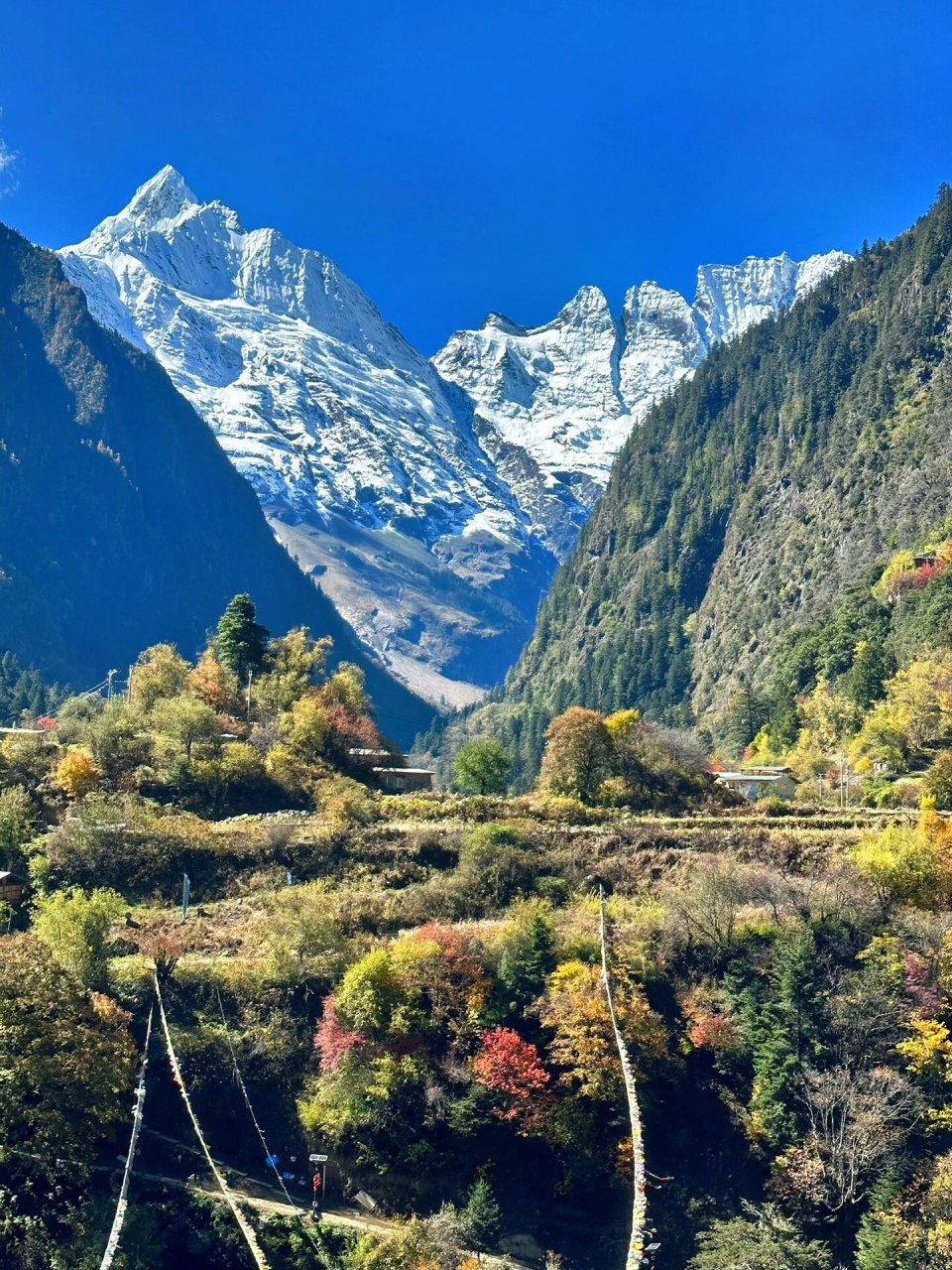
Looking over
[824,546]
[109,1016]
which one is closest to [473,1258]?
[109,1016]

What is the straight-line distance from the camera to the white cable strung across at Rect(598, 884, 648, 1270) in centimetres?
2466

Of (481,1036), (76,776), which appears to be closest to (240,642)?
(76,776)

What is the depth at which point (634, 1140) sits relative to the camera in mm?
32719

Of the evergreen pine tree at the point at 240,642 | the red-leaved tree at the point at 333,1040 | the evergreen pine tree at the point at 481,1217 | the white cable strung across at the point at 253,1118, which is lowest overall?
the evergreen pine tree at the point at 481,1217

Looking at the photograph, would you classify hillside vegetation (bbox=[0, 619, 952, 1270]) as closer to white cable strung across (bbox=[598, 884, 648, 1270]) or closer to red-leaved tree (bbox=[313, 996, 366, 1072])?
→ red-leaved tree (bbox=[313, 996, 366, 1072])

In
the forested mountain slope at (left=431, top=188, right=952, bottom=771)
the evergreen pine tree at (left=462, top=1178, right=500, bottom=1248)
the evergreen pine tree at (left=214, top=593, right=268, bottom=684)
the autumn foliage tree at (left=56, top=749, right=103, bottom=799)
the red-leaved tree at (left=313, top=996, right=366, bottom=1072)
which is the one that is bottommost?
the evergreen pine tree at (left=462, top=1178, right=500, bottom=1248)

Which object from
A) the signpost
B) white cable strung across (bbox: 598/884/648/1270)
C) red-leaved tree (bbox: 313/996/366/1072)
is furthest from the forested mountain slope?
the signpost

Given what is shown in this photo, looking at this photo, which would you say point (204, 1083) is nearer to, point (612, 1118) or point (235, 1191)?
point (235, 1191)

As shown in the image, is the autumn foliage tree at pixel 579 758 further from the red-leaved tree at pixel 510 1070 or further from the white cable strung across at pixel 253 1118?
the white cable strung across at pixel 253 1118

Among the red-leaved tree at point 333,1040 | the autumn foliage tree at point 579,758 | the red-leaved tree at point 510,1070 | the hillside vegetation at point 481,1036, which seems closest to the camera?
the hillside vegetation at point 481,1036

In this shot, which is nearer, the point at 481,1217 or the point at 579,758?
the point at 481,1217

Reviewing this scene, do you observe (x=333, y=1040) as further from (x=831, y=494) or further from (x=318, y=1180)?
(x=831, y=494)

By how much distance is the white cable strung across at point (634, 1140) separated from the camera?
80.9 ft

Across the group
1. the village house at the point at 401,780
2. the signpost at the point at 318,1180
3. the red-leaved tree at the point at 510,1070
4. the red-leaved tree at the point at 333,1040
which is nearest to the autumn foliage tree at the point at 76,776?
the village house at the point at 401,780
